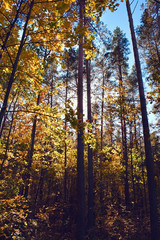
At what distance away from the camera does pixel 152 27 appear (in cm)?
1223

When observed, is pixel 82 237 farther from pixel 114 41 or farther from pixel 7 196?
pixel 114 41

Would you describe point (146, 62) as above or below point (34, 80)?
above

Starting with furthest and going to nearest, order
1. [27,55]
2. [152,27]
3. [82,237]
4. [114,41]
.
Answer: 1. [114,41]
2. [152,27]
3. [82,237]
4. [27,55]

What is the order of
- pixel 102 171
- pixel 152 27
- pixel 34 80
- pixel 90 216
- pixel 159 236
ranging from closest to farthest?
pixel 34 80 < pixel 159 236 < pixel 90 216 < pixel 102 171 < pixel 152 27

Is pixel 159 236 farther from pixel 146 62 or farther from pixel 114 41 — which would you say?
pixel 114 41

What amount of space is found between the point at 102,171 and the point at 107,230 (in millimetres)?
4133

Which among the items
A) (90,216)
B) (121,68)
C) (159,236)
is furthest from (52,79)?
(159,236)

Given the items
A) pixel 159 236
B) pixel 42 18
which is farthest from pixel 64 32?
pixel 159 236

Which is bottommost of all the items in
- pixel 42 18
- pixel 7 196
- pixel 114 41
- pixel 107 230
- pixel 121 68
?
pixel 107 230

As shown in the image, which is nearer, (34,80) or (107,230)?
(34,80)

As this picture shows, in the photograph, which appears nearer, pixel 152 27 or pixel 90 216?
pixel 90 216

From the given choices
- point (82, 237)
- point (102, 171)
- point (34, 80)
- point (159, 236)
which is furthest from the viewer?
point (102, 171)

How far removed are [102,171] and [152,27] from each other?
11430 mm

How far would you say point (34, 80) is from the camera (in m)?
3.55
